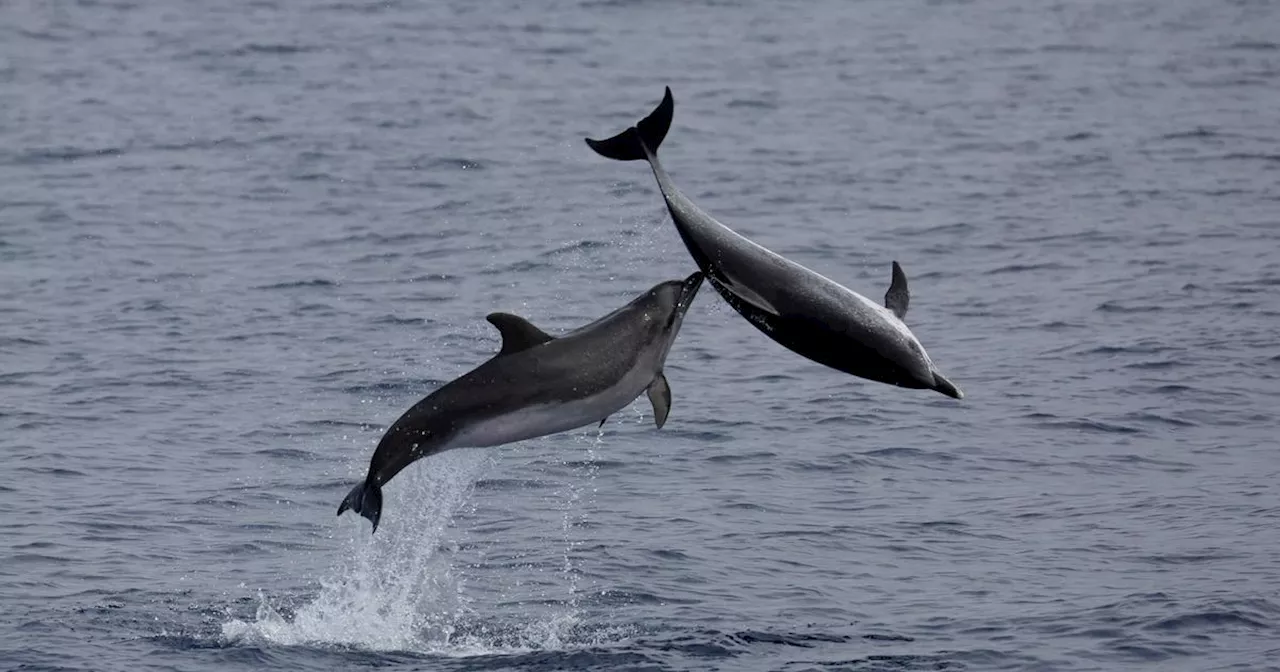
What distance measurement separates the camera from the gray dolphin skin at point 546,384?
15.9 metres

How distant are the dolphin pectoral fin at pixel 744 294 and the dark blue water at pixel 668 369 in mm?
4358

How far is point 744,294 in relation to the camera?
14742 mm

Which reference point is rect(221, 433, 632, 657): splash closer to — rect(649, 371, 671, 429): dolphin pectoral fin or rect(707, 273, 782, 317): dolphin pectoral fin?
rect(649, 371, 671, 429): dolphin pectoral fin

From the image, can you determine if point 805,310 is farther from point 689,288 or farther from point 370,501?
point 370,501

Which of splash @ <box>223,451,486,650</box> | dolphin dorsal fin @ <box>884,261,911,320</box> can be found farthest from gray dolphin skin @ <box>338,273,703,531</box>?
splash @ <box>223,451,486,650</box>

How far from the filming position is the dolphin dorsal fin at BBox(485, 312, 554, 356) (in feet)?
52.4

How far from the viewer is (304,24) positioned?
62125 mm

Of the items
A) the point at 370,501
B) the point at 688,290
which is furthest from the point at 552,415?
the point at 370,501

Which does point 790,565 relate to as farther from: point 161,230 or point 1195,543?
point 161,230

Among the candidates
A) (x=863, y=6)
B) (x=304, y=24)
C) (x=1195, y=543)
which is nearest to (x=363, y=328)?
(x=1195, y=543)

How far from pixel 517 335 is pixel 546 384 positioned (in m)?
0.42

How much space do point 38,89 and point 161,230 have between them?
1596 centimetres

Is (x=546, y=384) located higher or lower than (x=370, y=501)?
higher

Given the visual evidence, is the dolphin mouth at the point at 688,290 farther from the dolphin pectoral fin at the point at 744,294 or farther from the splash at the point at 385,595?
the splash at the point at 385,595
